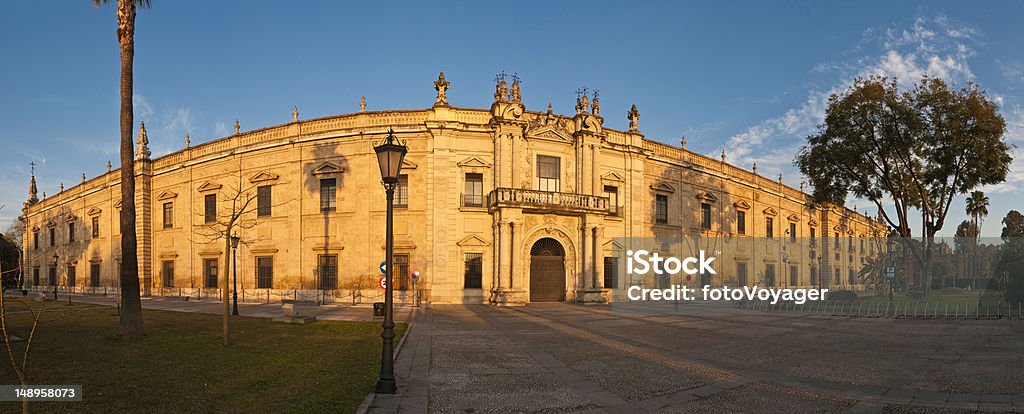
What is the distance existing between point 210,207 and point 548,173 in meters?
23.1

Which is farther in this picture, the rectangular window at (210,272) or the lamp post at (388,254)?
the rectangular window at (210,272)

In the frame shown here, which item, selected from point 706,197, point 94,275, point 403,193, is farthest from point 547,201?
point 94,275

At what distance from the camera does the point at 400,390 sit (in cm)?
852

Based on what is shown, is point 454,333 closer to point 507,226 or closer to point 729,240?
point 507,226

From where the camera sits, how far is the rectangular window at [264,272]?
33500 mm

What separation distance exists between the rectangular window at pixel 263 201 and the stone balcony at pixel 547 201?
1444 cm

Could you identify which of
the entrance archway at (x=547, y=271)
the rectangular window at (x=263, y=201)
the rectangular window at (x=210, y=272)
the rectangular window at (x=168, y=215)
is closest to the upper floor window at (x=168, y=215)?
the rectangular window at (x=168, y=215)

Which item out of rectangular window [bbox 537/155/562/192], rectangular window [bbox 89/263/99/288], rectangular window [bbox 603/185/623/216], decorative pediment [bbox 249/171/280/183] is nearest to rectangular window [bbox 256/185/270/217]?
decorative pediment [bbox 249/171/280/183]

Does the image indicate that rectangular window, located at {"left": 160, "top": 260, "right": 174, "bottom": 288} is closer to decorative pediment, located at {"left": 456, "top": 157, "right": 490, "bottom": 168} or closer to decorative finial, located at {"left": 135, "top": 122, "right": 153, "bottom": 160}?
decorative finial, located at {"left": 135, "top": 122, "right": 153, "bottom": 160}

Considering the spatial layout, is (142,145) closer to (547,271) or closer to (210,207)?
(210,207)

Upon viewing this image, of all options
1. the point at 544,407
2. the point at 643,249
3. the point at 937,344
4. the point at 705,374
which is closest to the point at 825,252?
the point at 643,249

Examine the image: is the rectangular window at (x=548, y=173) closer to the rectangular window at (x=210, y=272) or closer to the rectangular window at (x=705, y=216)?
the rectangular window at (x=705, y=216)

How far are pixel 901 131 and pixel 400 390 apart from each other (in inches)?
1131

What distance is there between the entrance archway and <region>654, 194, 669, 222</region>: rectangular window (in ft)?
30.2
